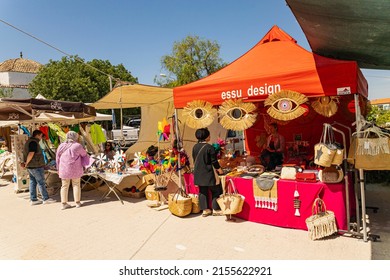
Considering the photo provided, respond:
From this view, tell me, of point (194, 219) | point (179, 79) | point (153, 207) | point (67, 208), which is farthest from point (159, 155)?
point (179, 79)

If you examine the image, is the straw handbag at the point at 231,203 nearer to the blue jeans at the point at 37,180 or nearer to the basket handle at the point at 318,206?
the basket handle at the point at 318,206

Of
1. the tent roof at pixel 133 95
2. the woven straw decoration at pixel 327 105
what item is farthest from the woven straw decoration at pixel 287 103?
the tent roof at pixel 133 95

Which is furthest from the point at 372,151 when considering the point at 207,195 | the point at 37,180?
the point at 37,180

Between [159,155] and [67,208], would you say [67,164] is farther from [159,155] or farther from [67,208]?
[159,155]

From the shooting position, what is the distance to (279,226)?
4.55 meters

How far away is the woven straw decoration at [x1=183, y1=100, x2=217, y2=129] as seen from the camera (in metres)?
5.18

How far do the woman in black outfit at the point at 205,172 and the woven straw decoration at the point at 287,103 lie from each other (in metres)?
1.19

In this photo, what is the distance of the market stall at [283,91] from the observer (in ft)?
13.3

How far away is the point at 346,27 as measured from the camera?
3.93 meters

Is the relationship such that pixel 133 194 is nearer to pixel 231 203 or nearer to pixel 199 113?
pixel 199 113

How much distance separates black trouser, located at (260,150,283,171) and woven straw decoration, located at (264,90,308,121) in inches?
69.1

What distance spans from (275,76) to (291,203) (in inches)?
76.1

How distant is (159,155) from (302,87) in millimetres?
3315
